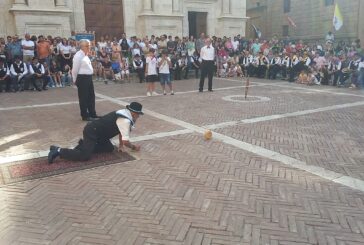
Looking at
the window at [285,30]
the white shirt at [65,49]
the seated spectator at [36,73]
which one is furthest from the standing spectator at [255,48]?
the window at [285,30]

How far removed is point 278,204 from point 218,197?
0.78 meters

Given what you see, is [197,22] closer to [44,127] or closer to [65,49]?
[65,49]

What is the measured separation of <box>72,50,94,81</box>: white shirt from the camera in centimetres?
908

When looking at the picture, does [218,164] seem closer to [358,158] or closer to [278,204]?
[278,204]

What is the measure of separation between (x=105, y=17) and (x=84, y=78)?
14.0 m

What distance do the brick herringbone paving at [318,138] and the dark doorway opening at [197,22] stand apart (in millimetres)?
17465

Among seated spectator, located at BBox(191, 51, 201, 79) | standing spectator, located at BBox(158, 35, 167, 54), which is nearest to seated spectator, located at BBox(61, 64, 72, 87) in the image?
standing spectator, located at BBox(158, 35, 167, 54)

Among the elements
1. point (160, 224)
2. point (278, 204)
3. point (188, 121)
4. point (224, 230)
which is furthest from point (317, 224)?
point (188, 121)

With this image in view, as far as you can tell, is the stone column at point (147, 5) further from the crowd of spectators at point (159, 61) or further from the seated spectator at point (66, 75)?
the seated spectator at point (66, 75)

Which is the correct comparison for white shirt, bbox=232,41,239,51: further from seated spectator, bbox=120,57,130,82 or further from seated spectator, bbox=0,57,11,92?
seated spectator, bbox=0,57,11,92

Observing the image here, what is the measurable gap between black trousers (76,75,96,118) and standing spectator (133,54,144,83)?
9215 millimetres

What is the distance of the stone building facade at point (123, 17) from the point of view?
62.5 feet

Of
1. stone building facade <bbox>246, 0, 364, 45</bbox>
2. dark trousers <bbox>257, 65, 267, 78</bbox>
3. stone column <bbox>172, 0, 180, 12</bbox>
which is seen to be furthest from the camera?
stone building facade <bbox>246, 0, 364, 45</bbox>

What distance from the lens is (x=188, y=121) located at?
927 centimetres
